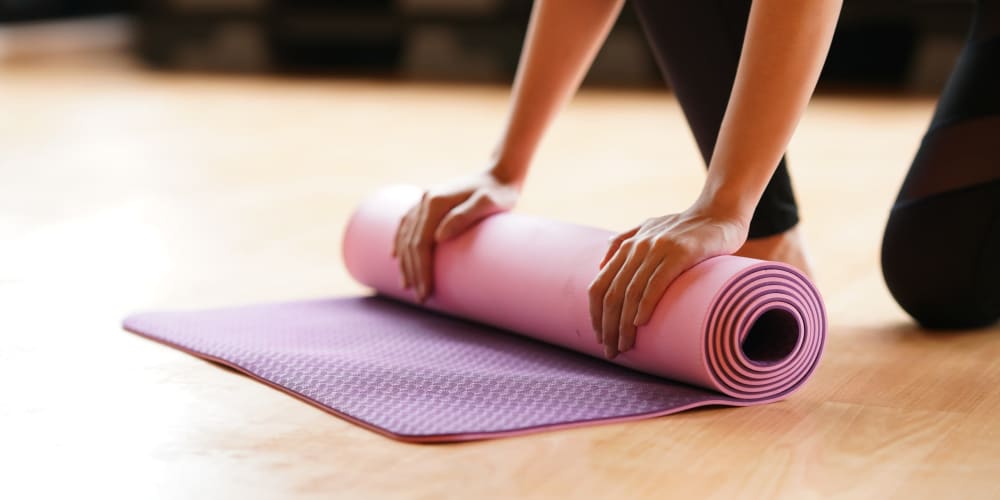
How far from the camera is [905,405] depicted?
3.59 feet

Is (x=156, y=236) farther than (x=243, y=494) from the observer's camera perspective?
Yes

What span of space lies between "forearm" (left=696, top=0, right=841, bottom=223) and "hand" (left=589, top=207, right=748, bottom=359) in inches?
0.8

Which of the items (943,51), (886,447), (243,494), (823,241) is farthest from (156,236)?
(943,51)

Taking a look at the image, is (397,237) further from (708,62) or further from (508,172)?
(708,62)

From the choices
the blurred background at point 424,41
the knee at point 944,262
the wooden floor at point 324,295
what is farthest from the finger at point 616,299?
the blurred background at point 424,41

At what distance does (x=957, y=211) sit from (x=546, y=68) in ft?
1.50

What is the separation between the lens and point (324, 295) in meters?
1.56

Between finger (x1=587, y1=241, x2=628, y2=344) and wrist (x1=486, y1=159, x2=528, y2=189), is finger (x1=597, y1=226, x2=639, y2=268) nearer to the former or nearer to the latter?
finger (x1=587, y1=241, x2=628, y2=344)

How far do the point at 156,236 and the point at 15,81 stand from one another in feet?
10.1

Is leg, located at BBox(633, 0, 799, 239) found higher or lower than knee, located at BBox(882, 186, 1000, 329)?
higher

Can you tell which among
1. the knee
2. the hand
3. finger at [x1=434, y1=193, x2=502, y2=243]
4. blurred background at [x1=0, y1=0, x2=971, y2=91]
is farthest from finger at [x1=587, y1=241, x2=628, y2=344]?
blurred background at [x1=0, y1=0, x2=971, y2=91]

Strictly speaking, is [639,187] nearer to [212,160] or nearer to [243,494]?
[212,160]

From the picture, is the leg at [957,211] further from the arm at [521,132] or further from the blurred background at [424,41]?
the blurred background at [424,41]

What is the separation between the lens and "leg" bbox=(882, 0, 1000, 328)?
4.35ft
